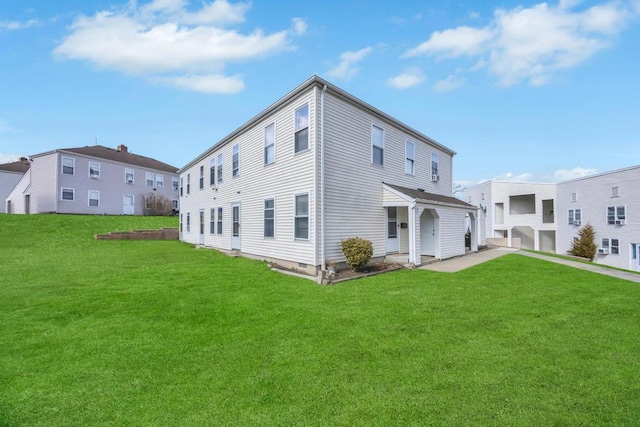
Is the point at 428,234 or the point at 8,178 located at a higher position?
the point at 8,178

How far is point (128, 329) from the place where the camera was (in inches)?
207

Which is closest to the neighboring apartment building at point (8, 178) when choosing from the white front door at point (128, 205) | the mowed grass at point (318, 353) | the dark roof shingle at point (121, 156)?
the dark roof shingle at point (121, 156)

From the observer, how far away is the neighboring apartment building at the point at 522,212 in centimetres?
3178

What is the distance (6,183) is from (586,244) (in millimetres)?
54858

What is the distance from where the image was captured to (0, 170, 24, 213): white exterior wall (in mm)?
32094

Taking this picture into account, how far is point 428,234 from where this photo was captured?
44.6 feet

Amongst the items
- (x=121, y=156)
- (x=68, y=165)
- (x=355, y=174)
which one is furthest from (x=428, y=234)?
(x=121, y=156)

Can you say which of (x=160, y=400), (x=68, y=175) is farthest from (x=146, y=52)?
(x=68, y=175)

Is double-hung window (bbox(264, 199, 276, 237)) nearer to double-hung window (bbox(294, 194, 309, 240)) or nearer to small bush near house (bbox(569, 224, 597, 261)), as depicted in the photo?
double-hung window (bbox(294, 194, 309, 240))

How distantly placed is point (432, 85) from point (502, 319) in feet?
37.7

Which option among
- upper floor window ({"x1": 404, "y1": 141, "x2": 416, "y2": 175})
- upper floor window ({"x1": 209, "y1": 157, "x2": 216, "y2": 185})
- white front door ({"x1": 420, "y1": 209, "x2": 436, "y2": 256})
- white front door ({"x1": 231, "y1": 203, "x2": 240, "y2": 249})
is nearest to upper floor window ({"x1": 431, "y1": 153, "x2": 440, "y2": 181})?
upper floor window ({"x1": 404, "y1": 141, "x2": 416, "y2": 175})

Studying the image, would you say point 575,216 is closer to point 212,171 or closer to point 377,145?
point 377,145

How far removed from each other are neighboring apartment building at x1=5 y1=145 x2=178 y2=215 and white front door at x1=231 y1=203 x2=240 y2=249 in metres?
20.7

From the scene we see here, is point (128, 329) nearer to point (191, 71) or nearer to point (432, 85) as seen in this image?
point (191, 71)
